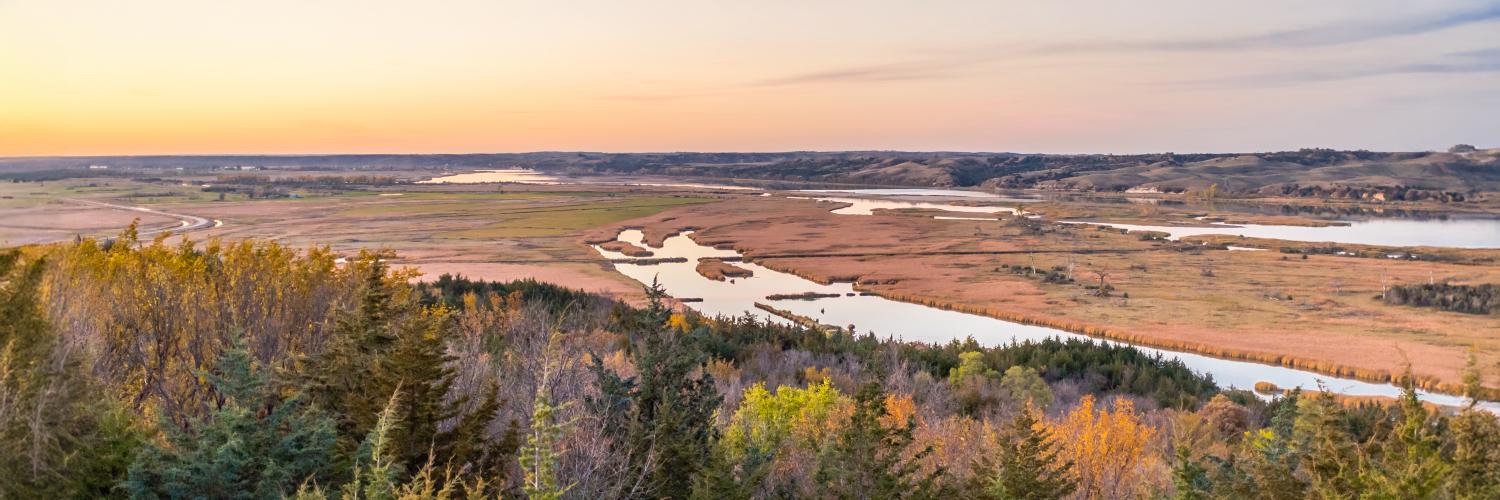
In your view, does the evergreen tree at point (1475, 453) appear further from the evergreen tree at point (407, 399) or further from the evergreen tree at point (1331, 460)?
the evergreen tree at point (407, 399)

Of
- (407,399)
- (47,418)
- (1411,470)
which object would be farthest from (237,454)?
(1411,470)

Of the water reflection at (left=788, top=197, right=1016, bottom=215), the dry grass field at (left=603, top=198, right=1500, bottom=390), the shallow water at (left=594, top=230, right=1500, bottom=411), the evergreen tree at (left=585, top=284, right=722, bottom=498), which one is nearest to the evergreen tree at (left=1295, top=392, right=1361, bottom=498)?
the evergreen tree at (left=585, top=284, right=722, bottom=498)

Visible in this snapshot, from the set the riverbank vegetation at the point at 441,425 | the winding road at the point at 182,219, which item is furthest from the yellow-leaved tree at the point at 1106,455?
the winding road at the point at 182,219

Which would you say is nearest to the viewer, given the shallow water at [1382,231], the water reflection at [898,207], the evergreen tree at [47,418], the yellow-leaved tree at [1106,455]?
the evergreen tree at [47,418]

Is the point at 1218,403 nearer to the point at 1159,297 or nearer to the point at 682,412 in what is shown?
Result: the point at 682,412

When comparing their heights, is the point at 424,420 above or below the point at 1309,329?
above

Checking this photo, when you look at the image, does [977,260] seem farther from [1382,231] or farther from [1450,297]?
[1382,231]

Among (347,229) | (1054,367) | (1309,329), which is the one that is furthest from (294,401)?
(347,229)
